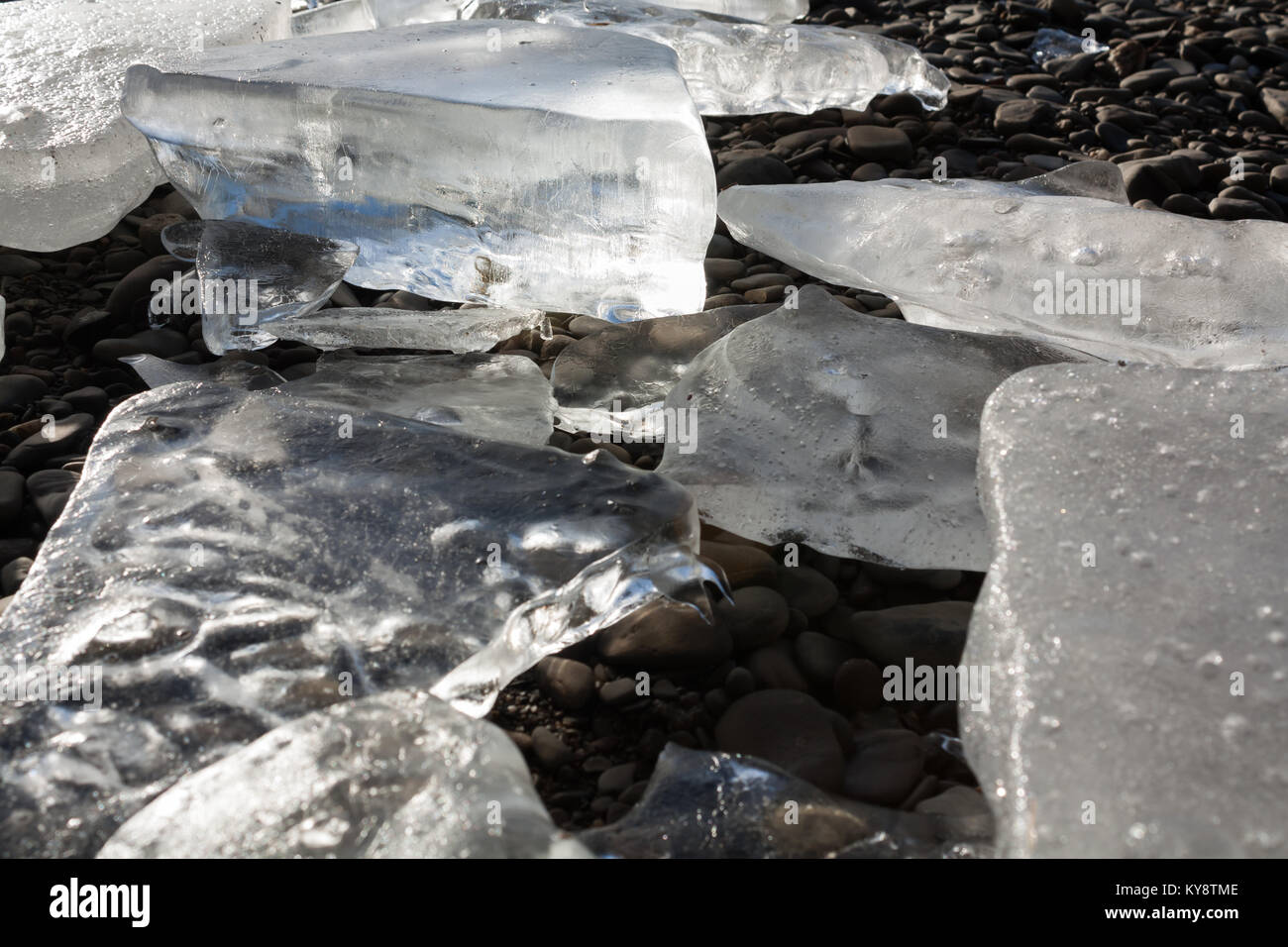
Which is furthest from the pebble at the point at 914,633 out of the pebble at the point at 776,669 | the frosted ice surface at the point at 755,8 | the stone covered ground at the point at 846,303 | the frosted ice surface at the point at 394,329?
the frosted ice surface at the point at 755,8

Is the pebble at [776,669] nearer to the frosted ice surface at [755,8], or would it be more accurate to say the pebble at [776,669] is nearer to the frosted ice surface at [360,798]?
the frosted ice surface at [360,798]

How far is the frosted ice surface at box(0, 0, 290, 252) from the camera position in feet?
8.34

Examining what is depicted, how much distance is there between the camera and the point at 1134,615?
130 cm

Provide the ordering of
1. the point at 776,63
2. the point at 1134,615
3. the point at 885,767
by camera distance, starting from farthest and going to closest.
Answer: the point at 776,63
the point at 885,767
the point at 1134,615

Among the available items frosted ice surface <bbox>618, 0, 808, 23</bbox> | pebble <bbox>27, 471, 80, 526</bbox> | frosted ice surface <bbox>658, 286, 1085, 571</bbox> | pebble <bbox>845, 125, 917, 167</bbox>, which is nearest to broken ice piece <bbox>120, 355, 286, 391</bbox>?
pebble <bbox>27, 471, 80, 526</bbox>

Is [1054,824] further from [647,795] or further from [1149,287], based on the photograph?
[1149,287]

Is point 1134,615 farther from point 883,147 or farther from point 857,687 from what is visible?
point 883,147

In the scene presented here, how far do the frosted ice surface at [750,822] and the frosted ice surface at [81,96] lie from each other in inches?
79.7

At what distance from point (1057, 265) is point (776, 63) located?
4.16 feet

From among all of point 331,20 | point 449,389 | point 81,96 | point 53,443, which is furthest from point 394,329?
point 331,20

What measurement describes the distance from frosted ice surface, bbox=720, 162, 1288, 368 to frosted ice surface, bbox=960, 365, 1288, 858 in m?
0.39

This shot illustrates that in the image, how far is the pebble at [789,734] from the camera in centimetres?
141

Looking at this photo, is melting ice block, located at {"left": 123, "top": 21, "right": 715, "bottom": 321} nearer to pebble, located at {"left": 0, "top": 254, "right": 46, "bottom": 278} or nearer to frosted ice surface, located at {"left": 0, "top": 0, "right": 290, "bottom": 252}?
frosted ice surface, located at {"left": 0, "top": 0, "right": 290, "bottom": 252}

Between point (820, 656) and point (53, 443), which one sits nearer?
point (820, 656)
